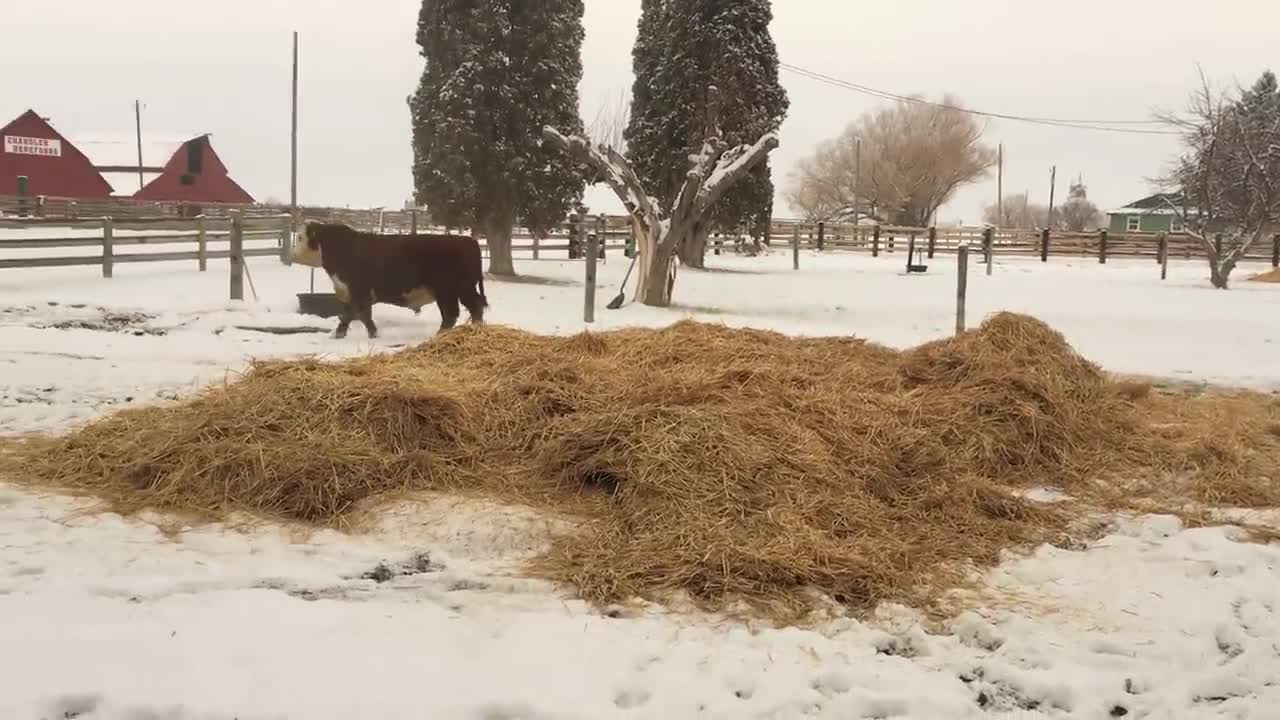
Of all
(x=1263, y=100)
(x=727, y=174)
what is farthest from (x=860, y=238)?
(x=727, y=174)

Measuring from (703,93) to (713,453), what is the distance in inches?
675

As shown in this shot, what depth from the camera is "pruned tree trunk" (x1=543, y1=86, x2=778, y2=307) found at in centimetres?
1182

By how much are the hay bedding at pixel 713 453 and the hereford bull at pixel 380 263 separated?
2936 millimetres

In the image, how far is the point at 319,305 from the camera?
972 cm

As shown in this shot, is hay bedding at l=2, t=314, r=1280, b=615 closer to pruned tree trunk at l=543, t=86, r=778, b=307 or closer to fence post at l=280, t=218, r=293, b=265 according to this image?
pruned tree trunk at l=543, t=86, r=778, b=307

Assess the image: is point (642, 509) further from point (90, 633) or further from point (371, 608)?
point (90, 633)

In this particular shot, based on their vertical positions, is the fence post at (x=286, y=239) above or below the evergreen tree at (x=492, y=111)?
below

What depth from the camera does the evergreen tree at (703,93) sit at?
19891mm

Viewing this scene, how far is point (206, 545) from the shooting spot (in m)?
3.44

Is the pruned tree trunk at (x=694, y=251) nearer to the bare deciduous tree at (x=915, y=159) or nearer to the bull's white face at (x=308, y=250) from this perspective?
the bull's white face at (x=308, y=250)

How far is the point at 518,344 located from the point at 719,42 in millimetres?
15731

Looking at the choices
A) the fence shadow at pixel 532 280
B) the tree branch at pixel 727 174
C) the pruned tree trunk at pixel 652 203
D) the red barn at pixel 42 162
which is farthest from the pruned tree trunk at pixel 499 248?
the red barn at pixel 42 162

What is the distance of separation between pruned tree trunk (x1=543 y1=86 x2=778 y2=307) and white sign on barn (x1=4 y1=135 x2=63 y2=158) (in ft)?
96.7

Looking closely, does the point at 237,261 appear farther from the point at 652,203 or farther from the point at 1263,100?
the point at 1263,100
